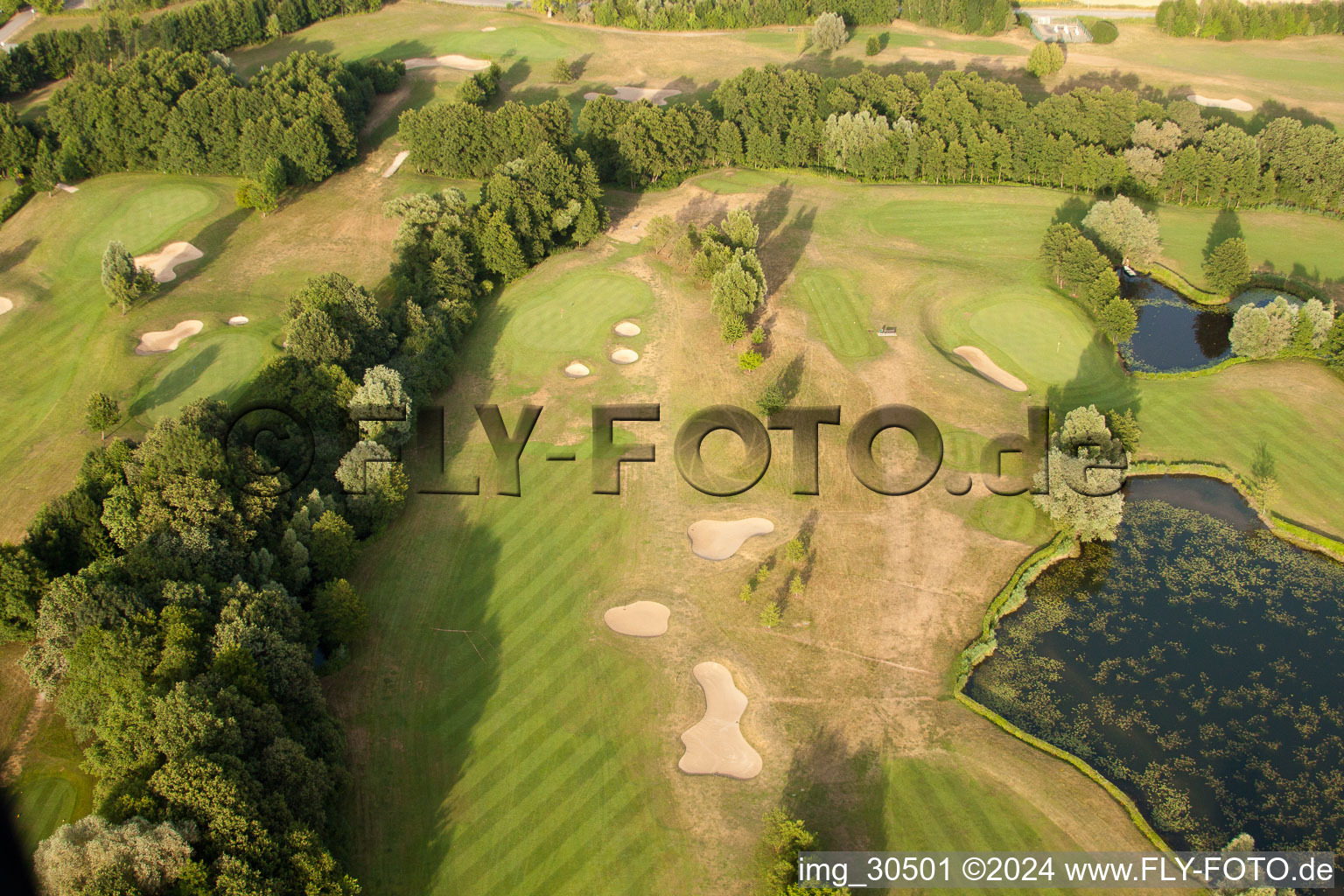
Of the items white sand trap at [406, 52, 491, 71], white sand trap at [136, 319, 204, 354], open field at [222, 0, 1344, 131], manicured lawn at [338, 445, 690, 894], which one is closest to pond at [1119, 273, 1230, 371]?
open field at [222, 0, 1344, 131]

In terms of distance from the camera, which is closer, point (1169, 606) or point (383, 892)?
point (383, 892)

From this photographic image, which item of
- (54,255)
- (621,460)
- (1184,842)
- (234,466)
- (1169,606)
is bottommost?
(1184,842)

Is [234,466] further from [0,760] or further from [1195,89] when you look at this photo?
[1195,89]

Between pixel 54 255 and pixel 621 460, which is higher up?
pixel 54 255

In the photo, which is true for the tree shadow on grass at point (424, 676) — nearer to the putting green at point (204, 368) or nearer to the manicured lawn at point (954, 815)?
the putting green at point (204, 368)

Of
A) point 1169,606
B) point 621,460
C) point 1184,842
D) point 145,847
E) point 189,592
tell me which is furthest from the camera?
point 621,460

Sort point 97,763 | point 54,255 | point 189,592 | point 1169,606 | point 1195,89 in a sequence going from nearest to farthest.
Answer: point 97,763 → point 189,592 → point 1169,606 → point 54,255 → point 1195,89

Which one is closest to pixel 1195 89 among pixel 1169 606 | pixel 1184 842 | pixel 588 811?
pixel 1169 606

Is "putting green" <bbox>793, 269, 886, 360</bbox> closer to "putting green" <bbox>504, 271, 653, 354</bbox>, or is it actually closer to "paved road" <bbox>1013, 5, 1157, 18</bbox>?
"putting green" <bbox>504, 271, 653, 354</bbox>

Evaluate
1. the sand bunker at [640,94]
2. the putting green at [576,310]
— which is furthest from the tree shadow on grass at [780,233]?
the sand bunker at [640,94]

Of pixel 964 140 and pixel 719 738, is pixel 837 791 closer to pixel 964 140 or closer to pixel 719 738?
pixel 719 738
